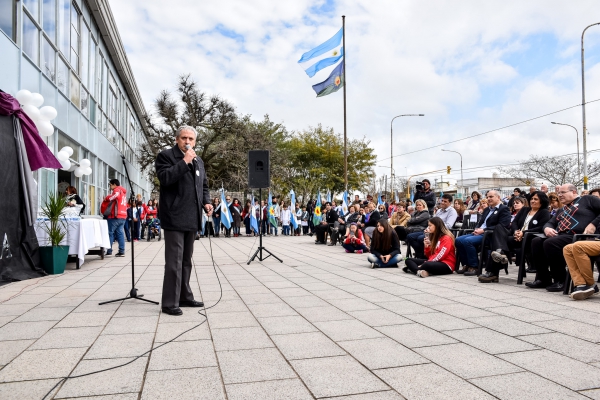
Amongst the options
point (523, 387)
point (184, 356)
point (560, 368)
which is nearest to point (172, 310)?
point (184, 356)

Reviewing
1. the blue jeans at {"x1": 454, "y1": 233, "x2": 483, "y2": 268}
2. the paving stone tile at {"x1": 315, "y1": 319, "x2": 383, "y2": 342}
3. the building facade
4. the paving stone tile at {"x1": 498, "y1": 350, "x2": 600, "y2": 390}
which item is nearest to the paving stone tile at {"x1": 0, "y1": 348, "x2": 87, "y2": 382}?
the paving stone tile at {"x1": 315, "y1": 319, "x2": 383, "y2": 342}

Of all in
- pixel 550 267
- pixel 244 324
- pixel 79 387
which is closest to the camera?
pixel 79 387

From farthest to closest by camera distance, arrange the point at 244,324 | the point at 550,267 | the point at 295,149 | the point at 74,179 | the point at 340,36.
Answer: the point at 295,149
the point at 340,36
the point at 74,179
the point at 550,267
the point at 244,324

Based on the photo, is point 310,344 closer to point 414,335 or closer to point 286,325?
point 286,325

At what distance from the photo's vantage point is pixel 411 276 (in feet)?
27.3

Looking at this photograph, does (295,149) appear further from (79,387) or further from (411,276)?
(79,387)

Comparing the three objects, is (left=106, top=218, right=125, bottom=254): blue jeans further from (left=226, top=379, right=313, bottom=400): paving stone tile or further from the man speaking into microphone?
(left=226, top=379, right=313, bottom=400): paving stone tile

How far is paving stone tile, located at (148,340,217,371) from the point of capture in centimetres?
334

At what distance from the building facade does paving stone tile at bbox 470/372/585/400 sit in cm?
921

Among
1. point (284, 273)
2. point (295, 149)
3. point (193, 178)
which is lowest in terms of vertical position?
point (284, 273)

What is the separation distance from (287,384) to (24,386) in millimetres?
1582

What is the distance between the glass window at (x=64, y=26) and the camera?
1365 cm

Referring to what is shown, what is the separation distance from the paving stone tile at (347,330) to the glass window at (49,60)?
10.5 metres

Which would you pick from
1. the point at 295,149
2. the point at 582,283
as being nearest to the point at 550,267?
the point at 582,283
